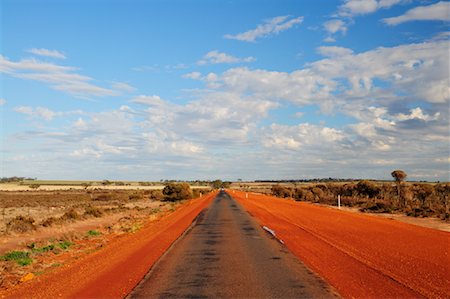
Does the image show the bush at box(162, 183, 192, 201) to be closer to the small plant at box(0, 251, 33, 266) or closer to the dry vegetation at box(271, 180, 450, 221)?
the dry vegetation at box(271, 180, 450, 221)

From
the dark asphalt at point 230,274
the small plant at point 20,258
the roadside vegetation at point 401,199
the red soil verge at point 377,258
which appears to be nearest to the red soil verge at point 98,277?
the dark asphalt at point 230,274

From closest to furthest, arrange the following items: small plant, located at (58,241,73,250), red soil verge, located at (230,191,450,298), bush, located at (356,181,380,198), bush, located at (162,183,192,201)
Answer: red soil verge, located at (230,191,450,298)
small plant, located at (58,241,73,250)
bush, located at (356,181,380,198)
bush, located at (162,183,192,201)

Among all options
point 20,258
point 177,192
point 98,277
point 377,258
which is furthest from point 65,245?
point 177,192

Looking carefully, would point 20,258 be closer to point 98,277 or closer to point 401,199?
point 98,277

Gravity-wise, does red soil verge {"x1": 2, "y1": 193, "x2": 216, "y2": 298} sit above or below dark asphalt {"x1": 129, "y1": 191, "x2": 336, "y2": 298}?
below

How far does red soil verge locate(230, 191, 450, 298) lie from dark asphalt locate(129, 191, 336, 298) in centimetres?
61

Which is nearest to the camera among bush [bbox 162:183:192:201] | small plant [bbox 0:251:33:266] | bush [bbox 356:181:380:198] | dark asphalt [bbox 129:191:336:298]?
dark asphalt [bbox 129:191:336:298]

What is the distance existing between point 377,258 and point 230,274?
4.86 metres

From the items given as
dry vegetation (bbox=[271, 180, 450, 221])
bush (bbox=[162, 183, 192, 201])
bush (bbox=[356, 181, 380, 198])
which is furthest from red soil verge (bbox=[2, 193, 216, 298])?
bush (bbox=[162, 183, 192, 201])

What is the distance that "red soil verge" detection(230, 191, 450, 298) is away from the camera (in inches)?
340

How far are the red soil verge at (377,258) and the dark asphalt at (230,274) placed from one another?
2.00ft

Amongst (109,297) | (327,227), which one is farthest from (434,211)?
(109,297)

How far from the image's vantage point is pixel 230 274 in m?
9.89

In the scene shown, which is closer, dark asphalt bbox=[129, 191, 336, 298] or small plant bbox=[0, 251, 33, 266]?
dark asphalt bbox=[129, 191, 336, 298]
